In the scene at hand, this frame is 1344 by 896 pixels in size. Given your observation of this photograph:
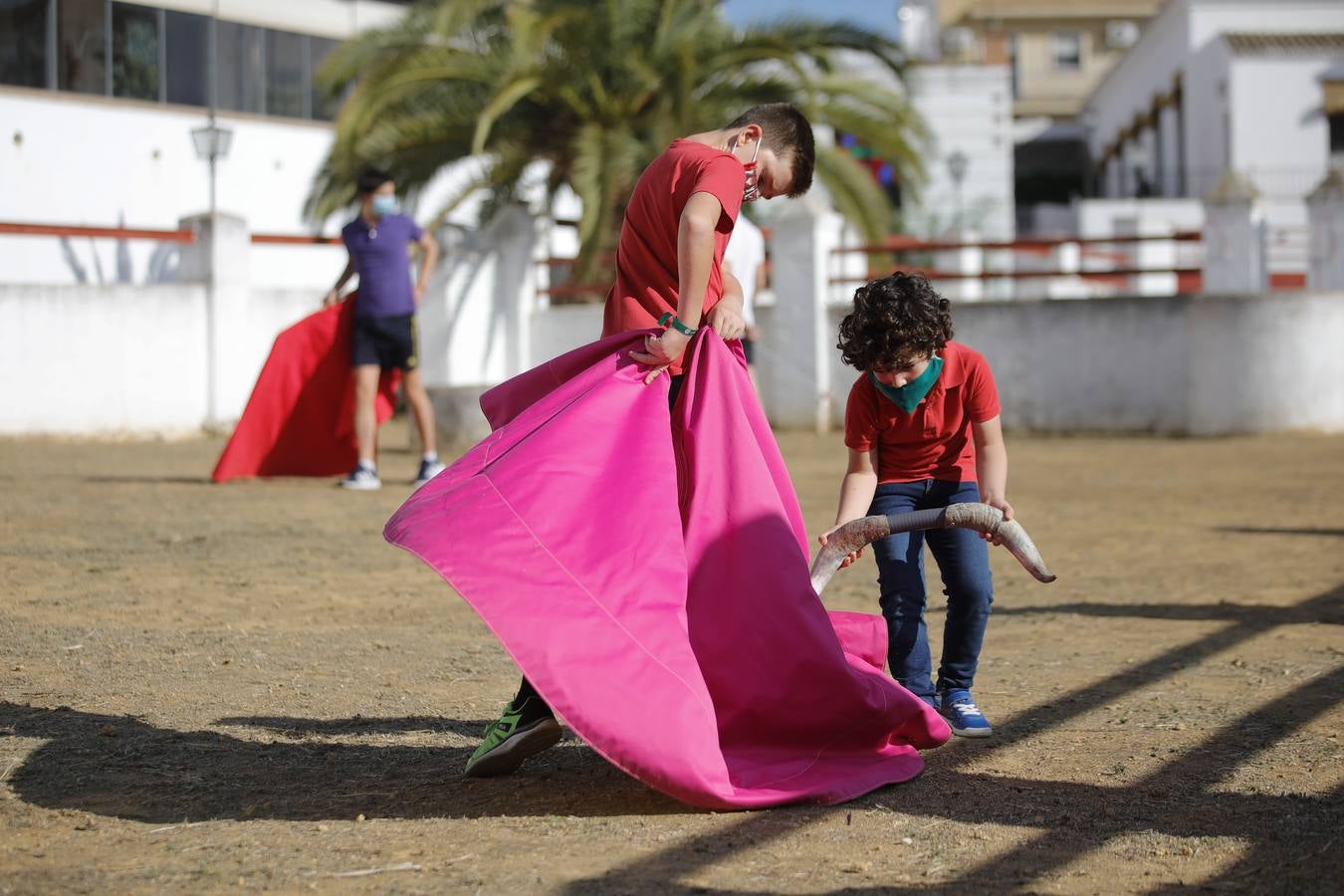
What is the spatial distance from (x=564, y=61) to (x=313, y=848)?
14.9m

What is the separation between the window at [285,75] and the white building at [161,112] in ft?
0.07

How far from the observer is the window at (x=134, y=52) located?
26.3 m

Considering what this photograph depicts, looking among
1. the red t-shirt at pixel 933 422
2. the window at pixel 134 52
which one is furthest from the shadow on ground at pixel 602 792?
the window at pixel 134 52

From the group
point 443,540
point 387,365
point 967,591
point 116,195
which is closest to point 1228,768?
point 967,591

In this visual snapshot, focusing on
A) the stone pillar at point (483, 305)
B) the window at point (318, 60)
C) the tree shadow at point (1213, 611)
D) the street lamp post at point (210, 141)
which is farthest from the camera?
the window at point (318, 60)

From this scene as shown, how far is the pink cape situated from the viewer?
3.35 metres

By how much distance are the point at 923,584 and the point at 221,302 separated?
527 inches

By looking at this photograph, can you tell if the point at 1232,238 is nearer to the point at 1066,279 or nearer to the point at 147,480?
the point at 147,480

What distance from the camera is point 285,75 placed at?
28891 mm

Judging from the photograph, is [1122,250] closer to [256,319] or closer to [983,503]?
[256,319]

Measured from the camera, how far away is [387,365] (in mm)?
10078

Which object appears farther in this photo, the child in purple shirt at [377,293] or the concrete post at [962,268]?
the concrete post at [962,268]

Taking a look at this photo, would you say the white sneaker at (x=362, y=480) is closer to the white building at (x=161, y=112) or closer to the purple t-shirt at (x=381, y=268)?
the purple t-shirt at (x=381, y=268)

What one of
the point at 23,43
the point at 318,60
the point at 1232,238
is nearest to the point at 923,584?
the point at 1232,238
